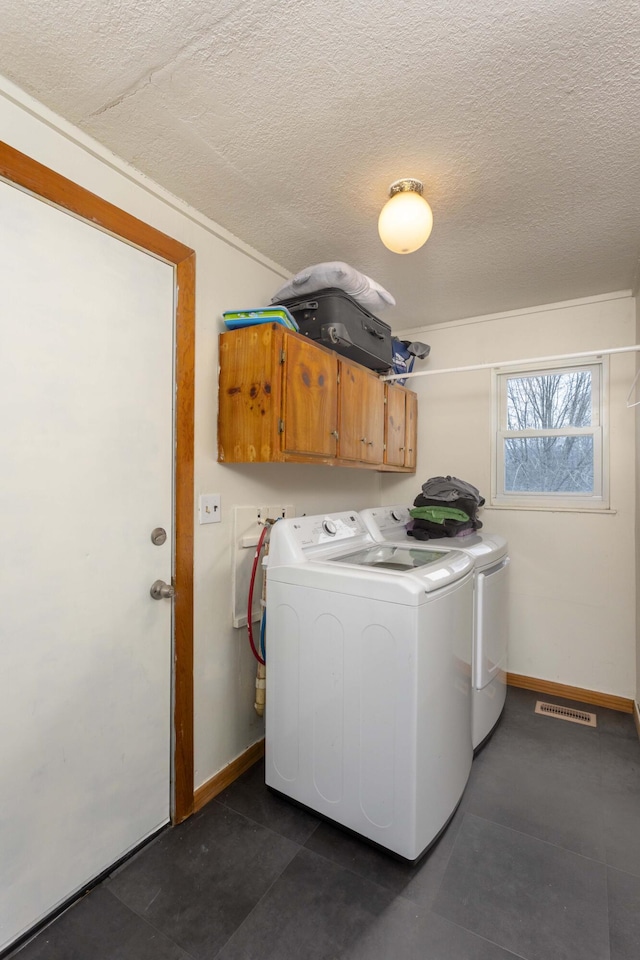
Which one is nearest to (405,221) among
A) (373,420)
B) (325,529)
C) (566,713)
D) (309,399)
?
(309,399)

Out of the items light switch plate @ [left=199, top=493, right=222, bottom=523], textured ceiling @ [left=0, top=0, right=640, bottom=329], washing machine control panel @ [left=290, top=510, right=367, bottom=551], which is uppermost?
textured ceiling @ [left=0, top=0, right=640, bottom=329]

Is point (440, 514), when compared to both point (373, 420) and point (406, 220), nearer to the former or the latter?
point (373, 420)

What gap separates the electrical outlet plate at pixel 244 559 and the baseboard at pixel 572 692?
184 cm

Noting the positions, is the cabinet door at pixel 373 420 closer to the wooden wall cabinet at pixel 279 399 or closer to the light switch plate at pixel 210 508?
the wooden wall cabinet at pixel 279 399

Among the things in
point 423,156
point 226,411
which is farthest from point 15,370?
point 423,156

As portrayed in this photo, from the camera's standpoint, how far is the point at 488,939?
1.23 metres

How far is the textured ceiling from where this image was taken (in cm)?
104

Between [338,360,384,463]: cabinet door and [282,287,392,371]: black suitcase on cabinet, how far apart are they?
12 cm

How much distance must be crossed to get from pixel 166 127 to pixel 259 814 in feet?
8.14

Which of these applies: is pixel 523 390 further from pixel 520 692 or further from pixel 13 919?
pixel 13 919

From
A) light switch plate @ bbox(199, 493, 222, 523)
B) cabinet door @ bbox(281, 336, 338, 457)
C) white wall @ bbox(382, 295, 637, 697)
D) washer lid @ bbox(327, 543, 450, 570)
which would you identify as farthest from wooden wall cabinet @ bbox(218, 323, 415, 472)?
white wall @ bbox(382, 295, 637, 697)

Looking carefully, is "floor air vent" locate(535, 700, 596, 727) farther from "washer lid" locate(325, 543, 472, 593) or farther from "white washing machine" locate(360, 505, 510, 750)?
"washer lid" locate(325, 543, 472, 593)

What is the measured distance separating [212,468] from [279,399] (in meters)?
0.43

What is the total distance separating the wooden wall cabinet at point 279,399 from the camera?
67.6 inches
